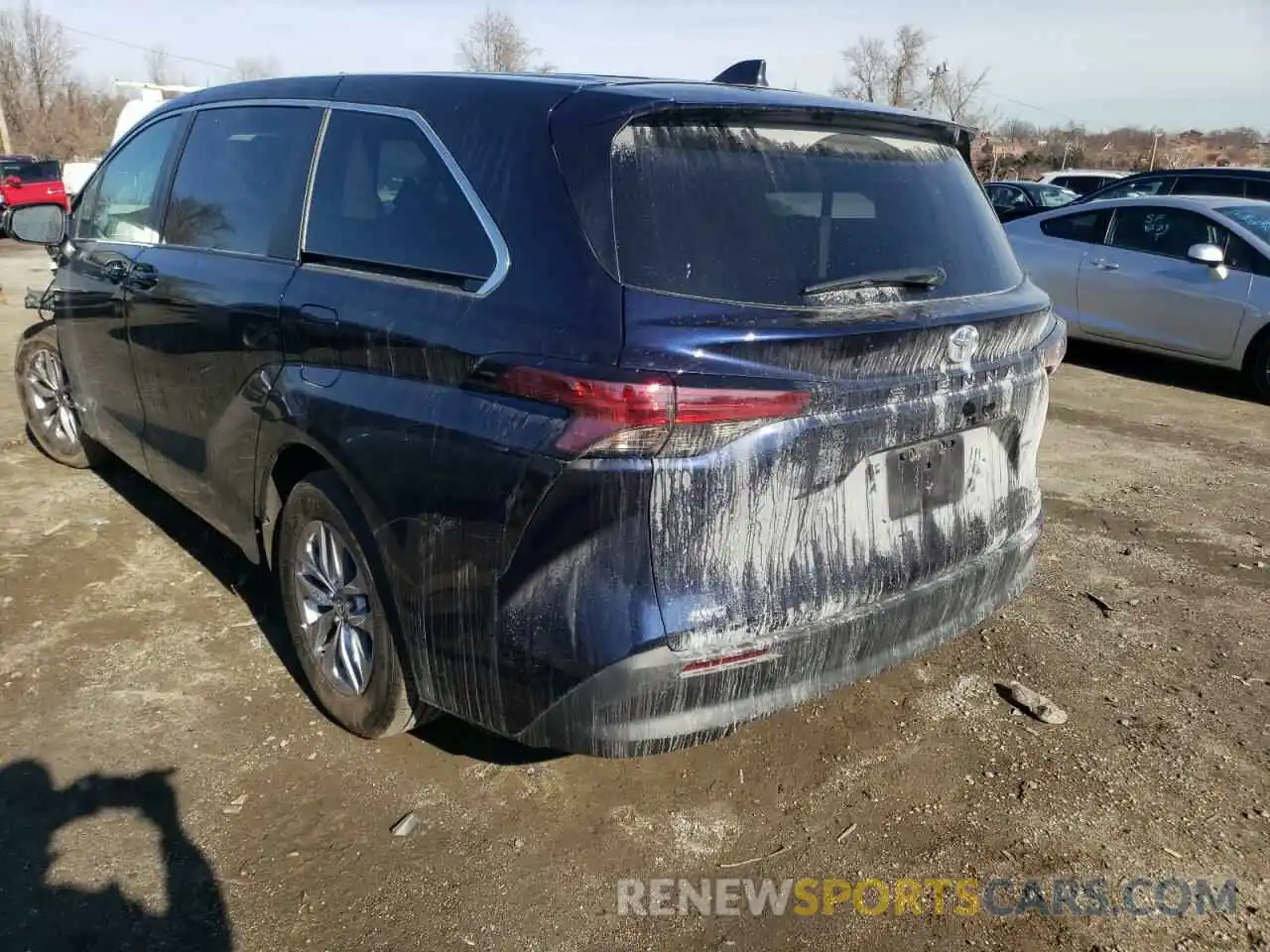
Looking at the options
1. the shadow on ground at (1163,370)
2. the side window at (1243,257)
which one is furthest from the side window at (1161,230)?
the shadow on ground at (1163,370)

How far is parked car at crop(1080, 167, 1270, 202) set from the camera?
34.8 feet

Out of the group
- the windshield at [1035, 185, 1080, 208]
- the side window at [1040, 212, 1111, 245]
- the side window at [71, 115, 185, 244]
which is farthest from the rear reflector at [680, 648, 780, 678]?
the windshield at [1035, 185, 1080, 208]

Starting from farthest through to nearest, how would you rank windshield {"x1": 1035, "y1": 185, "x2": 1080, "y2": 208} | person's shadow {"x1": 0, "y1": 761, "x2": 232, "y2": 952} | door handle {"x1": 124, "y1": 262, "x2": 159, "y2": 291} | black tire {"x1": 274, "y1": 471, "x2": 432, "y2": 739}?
windshield {"x1": 1035, "y1": 185, "x2": 1080, "y2": 208} → door handle {"x1": 124, "y1": 262, "x2": 159, "y2": 291} → black tire {"x1": 274, "y1": 471, "x2": 432, "y2": 739} → person's shadow {"x1": 0, "y1": 761, "x2": 232, "y2": 952}

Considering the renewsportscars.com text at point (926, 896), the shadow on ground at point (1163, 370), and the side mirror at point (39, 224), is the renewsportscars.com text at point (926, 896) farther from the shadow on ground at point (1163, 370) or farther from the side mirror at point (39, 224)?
the shadow on ground at point (1163, 370)

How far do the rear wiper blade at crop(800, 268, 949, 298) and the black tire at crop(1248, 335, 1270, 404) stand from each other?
660 centimetres

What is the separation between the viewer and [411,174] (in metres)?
2.74

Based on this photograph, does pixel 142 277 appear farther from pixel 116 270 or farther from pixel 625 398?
pixel 625 398

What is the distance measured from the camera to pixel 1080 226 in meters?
9.28

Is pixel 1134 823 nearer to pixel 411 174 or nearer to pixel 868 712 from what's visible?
pixel 868 712

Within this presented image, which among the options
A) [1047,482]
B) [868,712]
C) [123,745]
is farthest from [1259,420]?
[123,745]

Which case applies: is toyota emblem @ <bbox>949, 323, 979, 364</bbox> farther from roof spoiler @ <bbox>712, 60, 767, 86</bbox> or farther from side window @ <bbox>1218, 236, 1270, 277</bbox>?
side window @ <bbox>1218, 236, 1270, 277</bbox>

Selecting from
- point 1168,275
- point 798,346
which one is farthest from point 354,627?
point 1168,275

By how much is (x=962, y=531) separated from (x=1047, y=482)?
130 inches

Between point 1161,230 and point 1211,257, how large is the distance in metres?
0.75
